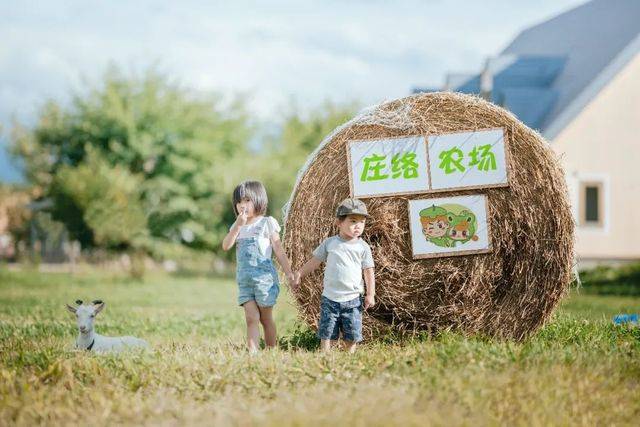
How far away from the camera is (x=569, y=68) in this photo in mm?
21484

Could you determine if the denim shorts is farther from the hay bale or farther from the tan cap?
the tan cap

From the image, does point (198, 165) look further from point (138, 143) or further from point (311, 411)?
point (311, 411)

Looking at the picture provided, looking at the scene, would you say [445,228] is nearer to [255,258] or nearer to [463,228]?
[463,228]

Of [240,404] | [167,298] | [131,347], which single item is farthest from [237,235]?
[167,298]

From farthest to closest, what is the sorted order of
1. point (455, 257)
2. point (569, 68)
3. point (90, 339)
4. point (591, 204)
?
1. point (569, 68)
2. point (591, 204)
3. point (455, 257)
4. point (90, 339)

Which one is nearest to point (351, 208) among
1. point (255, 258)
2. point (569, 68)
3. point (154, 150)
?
point (255, 258)

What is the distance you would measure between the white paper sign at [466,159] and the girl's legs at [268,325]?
1.68 metres

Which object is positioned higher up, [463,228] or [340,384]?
[463,228]

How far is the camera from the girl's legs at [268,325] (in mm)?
6543

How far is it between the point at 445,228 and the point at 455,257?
0.25 metres

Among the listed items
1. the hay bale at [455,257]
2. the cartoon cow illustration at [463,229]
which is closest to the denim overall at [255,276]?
the hay bale at [455,257]

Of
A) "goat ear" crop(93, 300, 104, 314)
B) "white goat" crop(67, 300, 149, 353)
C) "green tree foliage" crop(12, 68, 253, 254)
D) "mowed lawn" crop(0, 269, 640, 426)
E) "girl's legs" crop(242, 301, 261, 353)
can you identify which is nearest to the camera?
"mowed lawn" crop(0, 269, 640, 426)

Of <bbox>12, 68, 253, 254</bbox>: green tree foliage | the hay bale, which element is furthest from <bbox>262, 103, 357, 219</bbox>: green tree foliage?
the hay bale

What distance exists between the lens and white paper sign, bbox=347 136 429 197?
6.92m
